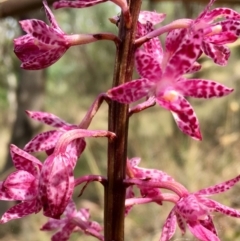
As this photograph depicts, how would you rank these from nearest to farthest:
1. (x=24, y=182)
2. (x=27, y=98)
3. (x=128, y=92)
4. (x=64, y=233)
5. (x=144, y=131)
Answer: (x=128, y=92) < (x=24, y=182) < (x=64, y=233) < (x=27, y=98) < (x=144, y=131)

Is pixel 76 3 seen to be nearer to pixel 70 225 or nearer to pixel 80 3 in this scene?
pixel 80 3

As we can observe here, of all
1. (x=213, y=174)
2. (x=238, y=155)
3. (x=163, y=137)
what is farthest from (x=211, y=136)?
(x=213, y=174)

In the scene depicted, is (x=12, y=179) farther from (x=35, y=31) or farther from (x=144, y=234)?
(x=144, y=234)

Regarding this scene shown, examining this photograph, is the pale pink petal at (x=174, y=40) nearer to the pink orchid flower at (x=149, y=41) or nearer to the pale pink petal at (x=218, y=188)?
the pink orchid flower at (x=149, y=41)

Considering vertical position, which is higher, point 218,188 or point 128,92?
point 128,92

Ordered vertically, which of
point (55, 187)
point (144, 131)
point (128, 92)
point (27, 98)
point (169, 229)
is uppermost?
point (128, 92)

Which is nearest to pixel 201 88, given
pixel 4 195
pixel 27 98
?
pixel 4 195

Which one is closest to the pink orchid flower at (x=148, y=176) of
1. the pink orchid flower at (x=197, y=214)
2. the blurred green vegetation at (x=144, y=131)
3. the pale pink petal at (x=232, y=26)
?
the pink orchid flower at (x=197, y=214)

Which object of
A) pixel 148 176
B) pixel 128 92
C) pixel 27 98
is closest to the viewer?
pixel 128 92
